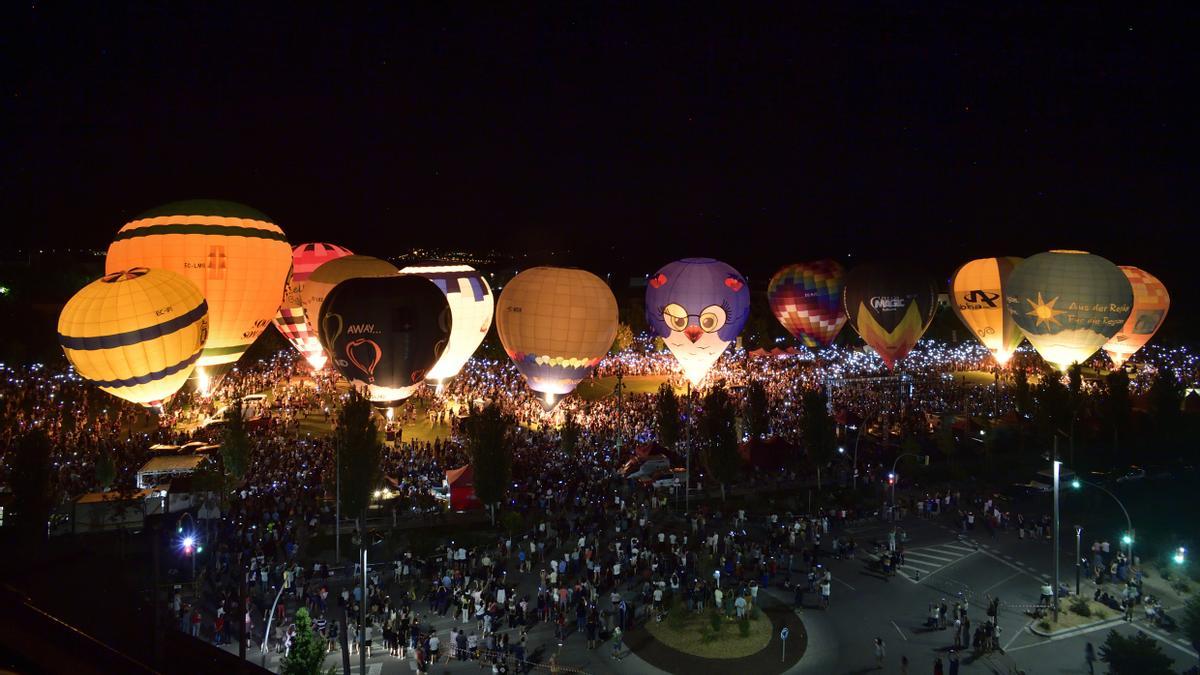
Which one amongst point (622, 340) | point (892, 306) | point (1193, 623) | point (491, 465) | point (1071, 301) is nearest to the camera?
point (1193, 623)

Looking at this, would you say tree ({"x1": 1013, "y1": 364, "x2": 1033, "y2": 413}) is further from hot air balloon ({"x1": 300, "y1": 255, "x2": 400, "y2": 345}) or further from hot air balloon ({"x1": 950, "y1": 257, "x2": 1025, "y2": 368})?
hot air balloon ({"x1": 300, "y1": 255, "x2": 400, "y2": 345})

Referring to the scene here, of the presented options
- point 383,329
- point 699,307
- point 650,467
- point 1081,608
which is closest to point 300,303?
point 383,329

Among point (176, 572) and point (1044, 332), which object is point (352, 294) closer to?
point (176, 572)

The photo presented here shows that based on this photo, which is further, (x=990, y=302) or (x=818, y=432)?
(x=990, y=302)

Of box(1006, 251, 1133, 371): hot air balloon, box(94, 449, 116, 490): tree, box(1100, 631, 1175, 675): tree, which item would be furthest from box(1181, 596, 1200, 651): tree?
box(94, 449, 116, 490): tree

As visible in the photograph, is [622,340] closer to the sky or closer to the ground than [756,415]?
closer to the sky

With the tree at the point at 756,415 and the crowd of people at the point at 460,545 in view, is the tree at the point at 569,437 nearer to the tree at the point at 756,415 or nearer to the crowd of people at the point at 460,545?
the crowd of people at the point at 460,545

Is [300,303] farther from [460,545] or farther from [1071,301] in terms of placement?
[1071,301]
